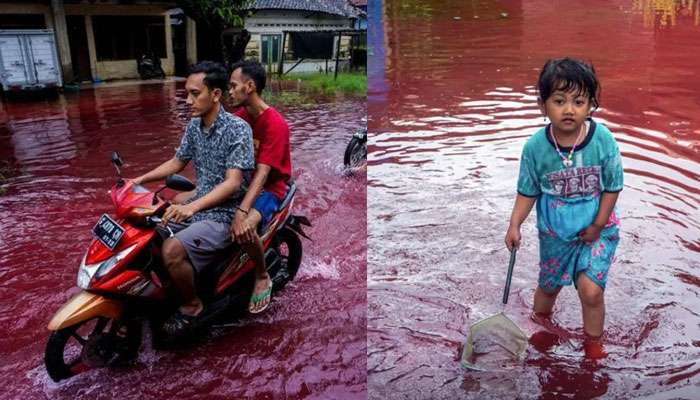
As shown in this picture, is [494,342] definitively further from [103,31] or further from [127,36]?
[127,36]

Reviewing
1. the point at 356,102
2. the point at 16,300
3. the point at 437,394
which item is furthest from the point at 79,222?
the point at 356,102

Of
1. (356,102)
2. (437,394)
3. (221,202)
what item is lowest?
(356,102)

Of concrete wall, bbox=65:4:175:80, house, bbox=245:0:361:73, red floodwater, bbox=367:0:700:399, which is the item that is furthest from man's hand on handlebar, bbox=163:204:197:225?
house, bbox=245:0:361:73

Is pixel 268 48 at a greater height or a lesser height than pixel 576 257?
lesser

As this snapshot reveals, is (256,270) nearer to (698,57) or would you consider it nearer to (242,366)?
(242,366)

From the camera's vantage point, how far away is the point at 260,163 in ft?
10.4

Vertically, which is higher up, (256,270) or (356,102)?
(256,270)

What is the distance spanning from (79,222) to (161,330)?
246 cm

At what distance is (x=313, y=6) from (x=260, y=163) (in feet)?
73.1

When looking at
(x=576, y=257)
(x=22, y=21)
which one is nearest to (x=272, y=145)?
(x=576, y=257)

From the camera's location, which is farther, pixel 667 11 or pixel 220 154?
pixel 667 11

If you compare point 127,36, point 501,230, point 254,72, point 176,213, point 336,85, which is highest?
point 254,72

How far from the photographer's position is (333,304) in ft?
11.7

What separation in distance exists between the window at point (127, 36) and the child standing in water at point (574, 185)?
1898cm
